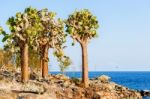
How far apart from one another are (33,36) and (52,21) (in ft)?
23.9

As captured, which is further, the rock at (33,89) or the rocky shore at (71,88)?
the rocky shore at (71,88)

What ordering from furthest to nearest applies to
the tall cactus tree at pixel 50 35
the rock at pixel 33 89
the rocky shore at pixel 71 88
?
the tall cactus tree at pixel 50 35, the rocky shore at pixel 71 88, the rock at pixel 33 89

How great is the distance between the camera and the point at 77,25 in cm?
6081

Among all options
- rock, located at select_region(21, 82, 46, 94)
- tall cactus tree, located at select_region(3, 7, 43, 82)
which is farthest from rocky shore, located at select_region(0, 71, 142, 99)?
tall cactus tree, located at select_region(3, 7, 43, 82)

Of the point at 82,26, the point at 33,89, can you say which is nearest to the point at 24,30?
the point at 82,26

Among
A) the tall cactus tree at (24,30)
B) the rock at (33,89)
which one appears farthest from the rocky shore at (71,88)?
the tall cactus tree at (24,30)

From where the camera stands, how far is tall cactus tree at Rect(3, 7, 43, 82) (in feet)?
186

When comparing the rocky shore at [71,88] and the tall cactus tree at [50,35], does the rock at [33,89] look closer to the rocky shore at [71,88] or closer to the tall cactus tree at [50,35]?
the rocky shore at [71,88]

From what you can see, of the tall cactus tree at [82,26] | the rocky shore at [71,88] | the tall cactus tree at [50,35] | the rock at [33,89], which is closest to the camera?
the rock at [33,89]

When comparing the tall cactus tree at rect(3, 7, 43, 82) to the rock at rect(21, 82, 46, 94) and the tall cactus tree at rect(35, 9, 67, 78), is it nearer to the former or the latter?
the tall cactus tree at rect(35, 9, 67, 78)

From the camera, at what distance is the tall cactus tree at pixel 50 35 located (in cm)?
6359

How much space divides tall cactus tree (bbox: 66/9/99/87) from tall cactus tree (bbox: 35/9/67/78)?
2710mm

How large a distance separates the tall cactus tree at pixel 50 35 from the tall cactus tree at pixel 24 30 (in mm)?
4172

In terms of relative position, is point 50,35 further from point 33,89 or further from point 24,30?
point 33,89
